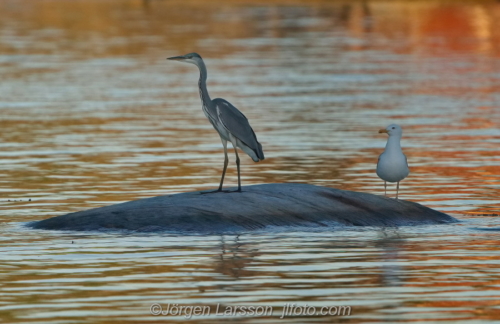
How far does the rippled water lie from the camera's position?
44.2 feet

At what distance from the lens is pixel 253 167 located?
2639 centimetres

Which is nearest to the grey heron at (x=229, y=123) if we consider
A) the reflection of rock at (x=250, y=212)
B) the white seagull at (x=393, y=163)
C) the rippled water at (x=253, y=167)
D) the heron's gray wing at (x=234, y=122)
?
the heron's gray wing at (x=234, y=122)

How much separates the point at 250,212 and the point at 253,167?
866 centimetres

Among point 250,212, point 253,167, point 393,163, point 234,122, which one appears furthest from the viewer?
point 253,167

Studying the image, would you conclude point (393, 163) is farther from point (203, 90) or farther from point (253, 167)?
point (253, 167)

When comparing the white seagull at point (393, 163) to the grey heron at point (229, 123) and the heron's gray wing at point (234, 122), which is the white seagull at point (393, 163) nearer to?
the grey heron at point (229, 123)

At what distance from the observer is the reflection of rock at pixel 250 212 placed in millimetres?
17516

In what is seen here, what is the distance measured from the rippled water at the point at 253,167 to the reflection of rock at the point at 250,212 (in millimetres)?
386

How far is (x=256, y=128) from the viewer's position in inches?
1316

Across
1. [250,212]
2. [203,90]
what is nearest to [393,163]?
[250,212]

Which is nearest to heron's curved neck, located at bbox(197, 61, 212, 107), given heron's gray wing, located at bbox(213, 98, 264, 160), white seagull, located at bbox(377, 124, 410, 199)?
heron's gray wing, located at bbox(213, 98, 264, 160)

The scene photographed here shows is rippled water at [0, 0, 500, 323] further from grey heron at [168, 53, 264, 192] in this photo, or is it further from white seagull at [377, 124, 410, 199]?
grey heron at [168, 53, 264, 192]

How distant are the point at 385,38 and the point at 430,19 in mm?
25848

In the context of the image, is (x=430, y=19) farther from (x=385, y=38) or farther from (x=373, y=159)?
(x=373, y=159)
